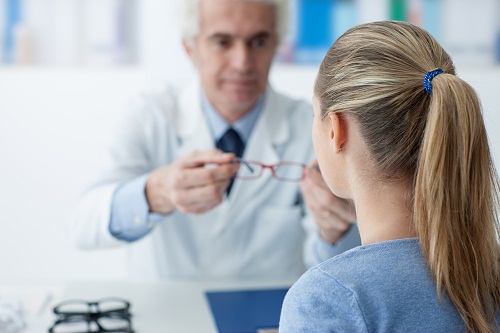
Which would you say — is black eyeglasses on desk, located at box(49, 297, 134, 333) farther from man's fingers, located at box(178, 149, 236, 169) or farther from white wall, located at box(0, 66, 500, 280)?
white wall, located at box(0, 66, 500, 280)

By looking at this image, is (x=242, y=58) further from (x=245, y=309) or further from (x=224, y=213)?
(x=245, y=309)

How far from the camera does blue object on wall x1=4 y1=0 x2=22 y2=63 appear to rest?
2982 millimetres

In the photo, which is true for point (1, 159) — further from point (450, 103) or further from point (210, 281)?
point (450, 103)

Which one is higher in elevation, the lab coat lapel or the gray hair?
the gray hair

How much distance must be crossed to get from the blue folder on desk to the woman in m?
0.56

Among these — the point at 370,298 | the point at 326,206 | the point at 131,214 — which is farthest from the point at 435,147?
the point at 131,214

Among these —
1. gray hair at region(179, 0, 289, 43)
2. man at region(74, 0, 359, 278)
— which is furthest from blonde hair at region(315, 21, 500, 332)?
gray hair at region(179, 0, 289, 43)

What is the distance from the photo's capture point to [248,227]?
6.52 feet

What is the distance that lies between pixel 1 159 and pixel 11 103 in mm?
225

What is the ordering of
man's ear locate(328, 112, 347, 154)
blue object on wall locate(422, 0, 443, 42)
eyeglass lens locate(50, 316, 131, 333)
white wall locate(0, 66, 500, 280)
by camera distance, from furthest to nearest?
blue object on wall locate(422, 0, 443, 42) < white wall locate(0, 66, 500, 280) < eyeglass lens locate(50, 316, 131, 333) < man's ear locate(328, 112, 347, 154)

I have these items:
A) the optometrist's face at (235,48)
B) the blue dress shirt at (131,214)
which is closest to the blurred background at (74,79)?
the optometrist's face at (235,48)

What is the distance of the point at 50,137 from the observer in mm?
2982

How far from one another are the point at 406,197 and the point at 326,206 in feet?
2.07

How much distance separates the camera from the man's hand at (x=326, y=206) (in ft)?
5.21
